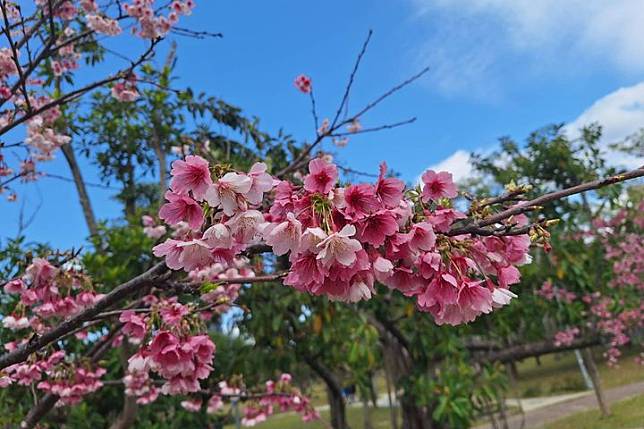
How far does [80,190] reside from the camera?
250 inches

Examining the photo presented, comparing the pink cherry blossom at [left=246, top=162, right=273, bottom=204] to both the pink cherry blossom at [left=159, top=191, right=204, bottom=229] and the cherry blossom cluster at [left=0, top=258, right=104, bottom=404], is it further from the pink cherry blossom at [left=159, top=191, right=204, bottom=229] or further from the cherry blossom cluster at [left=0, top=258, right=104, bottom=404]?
the cherry blossom cluster at [left=0, top=258, right=104, bottom=404]

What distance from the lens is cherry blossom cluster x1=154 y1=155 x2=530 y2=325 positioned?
82 centimetres

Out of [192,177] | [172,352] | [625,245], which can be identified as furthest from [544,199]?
[625,245]

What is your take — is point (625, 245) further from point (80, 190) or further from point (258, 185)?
point (80, 190)

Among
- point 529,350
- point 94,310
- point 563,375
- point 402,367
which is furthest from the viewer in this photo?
point 563,375

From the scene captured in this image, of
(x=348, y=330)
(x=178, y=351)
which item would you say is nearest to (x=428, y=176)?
Answer: (x=178, y=351)

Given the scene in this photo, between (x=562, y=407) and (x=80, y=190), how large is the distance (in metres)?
10.9

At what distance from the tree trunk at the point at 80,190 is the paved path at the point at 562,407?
7.46m

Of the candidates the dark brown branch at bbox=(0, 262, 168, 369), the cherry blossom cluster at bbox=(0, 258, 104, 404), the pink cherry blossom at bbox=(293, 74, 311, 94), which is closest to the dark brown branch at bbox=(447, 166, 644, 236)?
the dark brown branch at bbox=(0, 262, 168, 369)

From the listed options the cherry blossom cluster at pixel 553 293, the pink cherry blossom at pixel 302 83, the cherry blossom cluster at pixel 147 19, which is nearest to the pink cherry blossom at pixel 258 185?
the cherry blossom cluster at pixel 147 19

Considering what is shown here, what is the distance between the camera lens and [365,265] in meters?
0.83

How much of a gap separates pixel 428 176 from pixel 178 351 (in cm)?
86

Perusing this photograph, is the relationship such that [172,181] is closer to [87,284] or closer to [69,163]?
[87,284]

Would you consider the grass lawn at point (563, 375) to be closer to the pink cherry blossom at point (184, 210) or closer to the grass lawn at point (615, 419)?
the grass lawn at point (615, 419)
